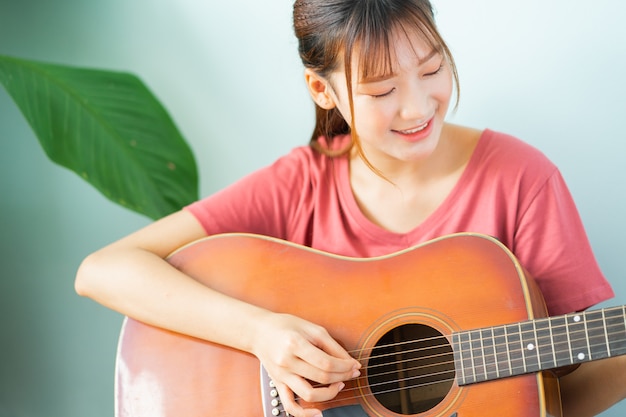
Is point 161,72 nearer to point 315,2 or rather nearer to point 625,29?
point 315,2

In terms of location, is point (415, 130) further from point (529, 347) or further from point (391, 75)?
point (529, 347)

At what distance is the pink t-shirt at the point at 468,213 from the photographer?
1097mm

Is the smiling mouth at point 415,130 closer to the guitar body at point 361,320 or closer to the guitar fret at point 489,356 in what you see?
the guitar body at point 361,320

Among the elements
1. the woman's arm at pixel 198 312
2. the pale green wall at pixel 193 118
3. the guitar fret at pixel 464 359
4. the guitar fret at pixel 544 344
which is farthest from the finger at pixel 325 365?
the pale green wall at pixel 193 118

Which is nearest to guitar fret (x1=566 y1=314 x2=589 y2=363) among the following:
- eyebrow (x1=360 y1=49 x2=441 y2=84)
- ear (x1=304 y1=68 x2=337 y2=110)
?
eyebrow (x1=360 y1=49 x2=441 y2=84)

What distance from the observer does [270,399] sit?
108 cm

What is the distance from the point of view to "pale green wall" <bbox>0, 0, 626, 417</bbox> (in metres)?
1.30

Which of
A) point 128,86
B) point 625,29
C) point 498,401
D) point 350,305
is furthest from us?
point 128,86

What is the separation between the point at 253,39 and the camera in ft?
5.07

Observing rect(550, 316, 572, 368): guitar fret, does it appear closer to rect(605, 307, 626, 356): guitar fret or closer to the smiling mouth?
rect(605, 307, 626, 356): guitar fret

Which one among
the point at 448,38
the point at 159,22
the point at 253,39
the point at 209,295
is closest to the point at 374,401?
the point at 209,295

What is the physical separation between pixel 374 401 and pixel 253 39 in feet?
2.63

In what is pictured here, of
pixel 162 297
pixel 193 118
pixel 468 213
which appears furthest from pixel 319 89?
pixel 193 118

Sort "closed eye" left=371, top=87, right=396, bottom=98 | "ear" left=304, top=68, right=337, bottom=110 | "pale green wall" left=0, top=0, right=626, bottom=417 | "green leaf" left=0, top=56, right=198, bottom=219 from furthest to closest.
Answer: "green leaf" left=0, top=56, right=198, bottom=219 → "pale green wall" left=0, top=0, right=626, bottom=417 → "ear" left=304, top=68, right=337, bottom=110 → "closed eye" left=371, top=87, right=396, bottom=98
